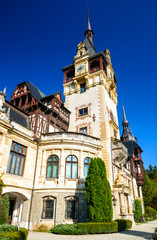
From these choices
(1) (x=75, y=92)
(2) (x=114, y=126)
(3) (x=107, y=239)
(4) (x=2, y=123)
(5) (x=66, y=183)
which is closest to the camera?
(3) (x=107, y=239)

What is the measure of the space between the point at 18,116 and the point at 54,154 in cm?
628

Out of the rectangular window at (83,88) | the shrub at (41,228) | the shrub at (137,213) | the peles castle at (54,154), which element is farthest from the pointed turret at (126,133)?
the shrub at (41,228)

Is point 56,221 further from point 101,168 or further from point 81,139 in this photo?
point 81,139

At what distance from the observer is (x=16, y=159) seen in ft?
58.0

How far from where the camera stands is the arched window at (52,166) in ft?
63.0

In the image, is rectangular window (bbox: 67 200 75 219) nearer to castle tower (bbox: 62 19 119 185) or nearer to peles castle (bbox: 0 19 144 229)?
peles castle (bbox: 0 19 144 229)

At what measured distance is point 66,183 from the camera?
1847 cm

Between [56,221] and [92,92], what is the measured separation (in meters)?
19.2

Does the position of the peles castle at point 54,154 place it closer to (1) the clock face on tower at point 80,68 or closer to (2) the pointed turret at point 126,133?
(1) the clock face on tower at point 80,68

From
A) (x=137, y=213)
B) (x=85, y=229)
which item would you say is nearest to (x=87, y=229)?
(x=85, y=229)

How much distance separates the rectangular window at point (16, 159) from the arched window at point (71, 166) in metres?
4.79

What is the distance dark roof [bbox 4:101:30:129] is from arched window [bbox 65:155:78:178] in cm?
673

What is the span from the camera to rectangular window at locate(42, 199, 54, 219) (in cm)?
1730

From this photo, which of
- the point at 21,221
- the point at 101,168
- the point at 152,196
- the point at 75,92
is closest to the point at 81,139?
the point at 101,168
